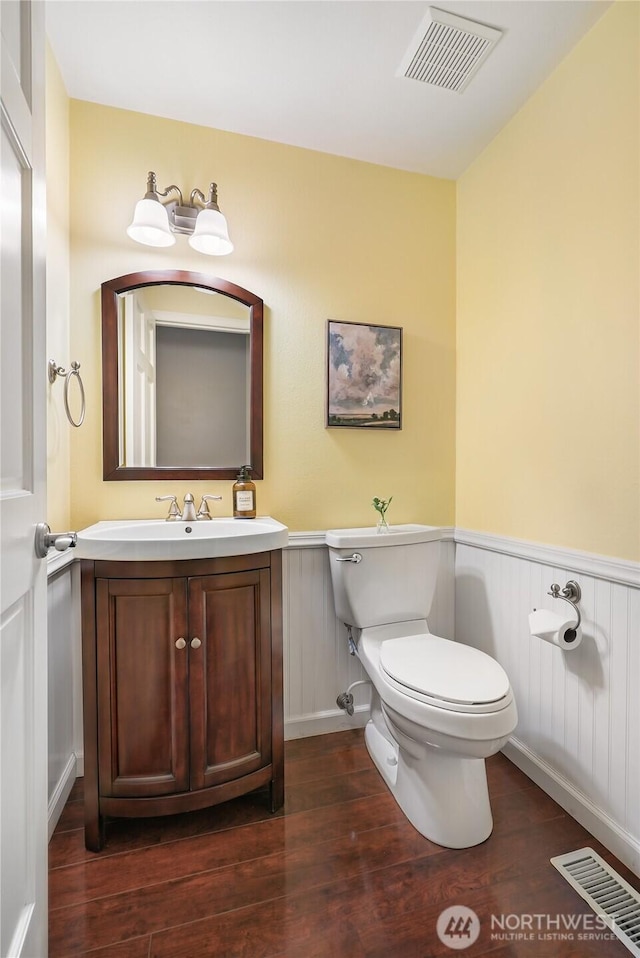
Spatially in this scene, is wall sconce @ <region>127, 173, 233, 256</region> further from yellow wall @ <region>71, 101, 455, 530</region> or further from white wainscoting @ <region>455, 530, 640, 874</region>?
white wainscoting @ <region>455, 530, 640, 874</region>

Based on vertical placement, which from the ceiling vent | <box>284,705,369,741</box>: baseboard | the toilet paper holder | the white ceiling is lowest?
<box>284,705,369,741</box>: baseboard

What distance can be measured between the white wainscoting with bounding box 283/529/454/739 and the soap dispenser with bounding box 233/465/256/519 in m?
0.23

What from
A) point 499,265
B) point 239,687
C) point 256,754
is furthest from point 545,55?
point 256,754

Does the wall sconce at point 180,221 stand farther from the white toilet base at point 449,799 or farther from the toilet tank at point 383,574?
the white toilet base at point 449,799

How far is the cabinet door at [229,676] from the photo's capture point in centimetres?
140

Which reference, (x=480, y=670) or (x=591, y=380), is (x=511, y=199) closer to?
(x=591, y=380)

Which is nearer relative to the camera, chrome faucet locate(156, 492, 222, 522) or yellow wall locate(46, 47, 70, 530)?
yellow wall locate(46, 47, 70, 530)

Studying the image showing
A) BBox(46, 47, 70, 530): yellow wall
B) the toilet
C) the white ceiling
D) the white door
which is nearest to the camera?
the white door

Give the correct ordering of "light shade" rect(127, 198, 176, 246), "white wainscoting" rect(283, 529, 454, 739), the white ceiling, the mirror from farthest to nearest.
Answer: "white wainscoting" rect(283, 529, 454, 739) < the mirror < "light shade" rect(127, 198, 176, 246) < the white ceiling

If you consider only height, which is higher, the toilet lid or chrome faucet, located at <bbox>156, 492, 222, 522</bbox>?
chrome faucet, located at <bbox>156, 492, 222, 522</bbox>

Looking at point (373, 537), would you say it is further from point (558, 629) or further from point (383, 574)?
point (558, 629)

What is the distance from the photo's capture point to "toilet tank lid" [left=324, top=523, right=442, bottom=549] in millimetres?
A: 1763

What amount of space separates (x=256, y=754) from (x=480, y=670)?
0.76 meters

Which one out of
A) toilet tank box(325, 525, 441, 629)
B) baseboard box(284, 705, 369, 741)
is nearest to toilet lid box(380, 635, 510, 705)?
toilet tank box(325, 525, 441, 629)
